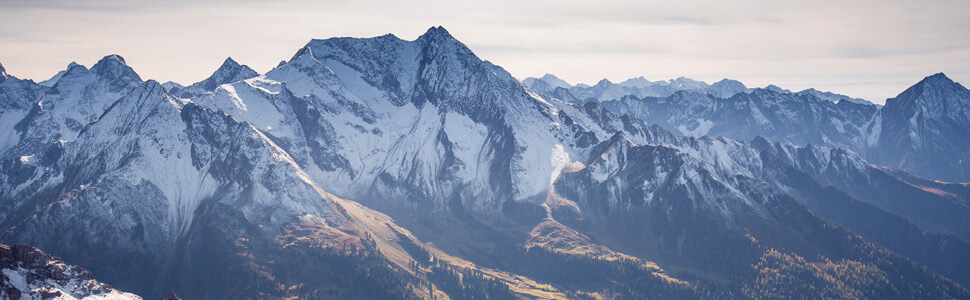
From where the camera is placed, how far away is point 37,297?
151 m

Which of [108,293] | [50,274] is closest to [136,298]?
[108,293]

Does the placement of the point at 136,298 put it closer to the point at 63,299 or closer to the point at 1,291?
the point at 63,299

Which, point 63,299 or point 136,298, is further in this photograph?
point 136,298

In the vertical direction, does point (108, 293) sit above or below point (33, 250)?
below

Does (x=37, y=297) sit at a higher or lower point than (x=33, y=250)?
lower

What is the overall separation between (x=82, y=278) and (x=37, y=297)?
35.0 ft

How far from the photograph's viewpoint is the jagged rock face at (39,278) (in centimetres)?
15000

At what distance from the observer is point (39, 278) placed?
154 metres

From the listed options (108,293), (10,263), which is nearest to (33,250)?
(10,263)

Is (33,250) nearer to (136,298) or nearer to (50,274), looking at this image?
(50,274)

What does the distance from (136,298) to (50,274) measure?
1885 centimetres

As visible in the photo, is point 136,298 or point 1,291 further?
point 136,298

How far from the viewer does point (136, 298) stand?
166 metres

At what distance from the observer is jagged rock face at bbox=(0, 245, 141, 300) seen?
150m
